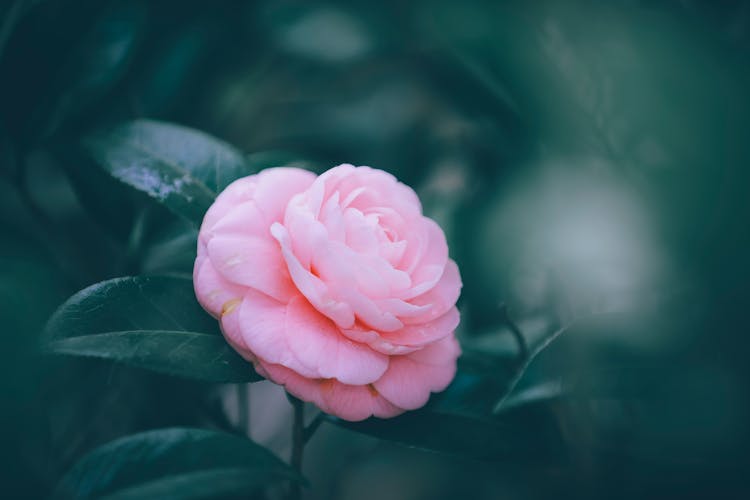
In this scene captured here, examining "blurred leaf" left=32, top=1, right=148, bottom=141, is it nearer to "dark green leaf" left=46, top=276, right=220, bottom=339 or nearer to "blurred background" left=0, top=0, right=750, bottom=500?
"blurred background" left=0, top=0, right=750, bottom=500

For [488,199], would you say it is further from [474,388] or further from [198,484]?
[198,484]

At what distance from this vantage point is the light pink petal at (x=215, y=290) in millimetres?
446

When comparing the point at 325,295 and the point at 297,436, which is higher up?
the point at 325,295

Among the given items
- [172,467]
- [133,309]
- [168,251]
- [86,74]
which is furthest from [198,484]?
[86,74]

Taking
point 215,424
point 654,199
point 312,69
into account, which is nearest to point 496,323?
point 654,199

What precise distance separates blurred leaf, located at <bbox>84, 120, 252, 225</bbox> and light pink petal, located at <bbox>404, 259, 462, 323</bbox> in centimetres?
24

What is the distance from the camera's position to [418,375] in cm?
49

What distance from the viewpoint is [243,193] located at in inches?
19.0

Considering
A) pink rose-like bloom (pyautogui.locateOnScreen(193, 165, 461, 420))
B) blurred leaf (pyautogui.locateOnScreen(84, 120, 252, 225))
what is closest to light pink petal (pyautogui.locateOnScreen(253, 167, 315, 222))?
pink rose-like bloom (pyautogui.locateOnScreen(193, 165, 461, 420))

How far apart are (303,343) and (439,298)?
13cm

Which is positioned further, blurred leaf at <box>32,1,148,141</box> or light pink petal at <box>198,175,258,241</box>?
blurred leaf at <box>32,1,148,141</box>

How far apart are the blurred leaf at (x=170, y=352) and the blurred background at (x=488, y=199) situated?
97 millimetres

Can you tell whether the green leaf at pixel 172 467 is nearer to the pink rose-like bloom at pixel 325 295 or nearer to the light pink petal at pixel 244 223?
the pink rose-like bloom at pixel 325 295

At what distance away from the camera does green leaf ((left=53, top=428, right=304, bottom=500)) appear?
429 millimetres
